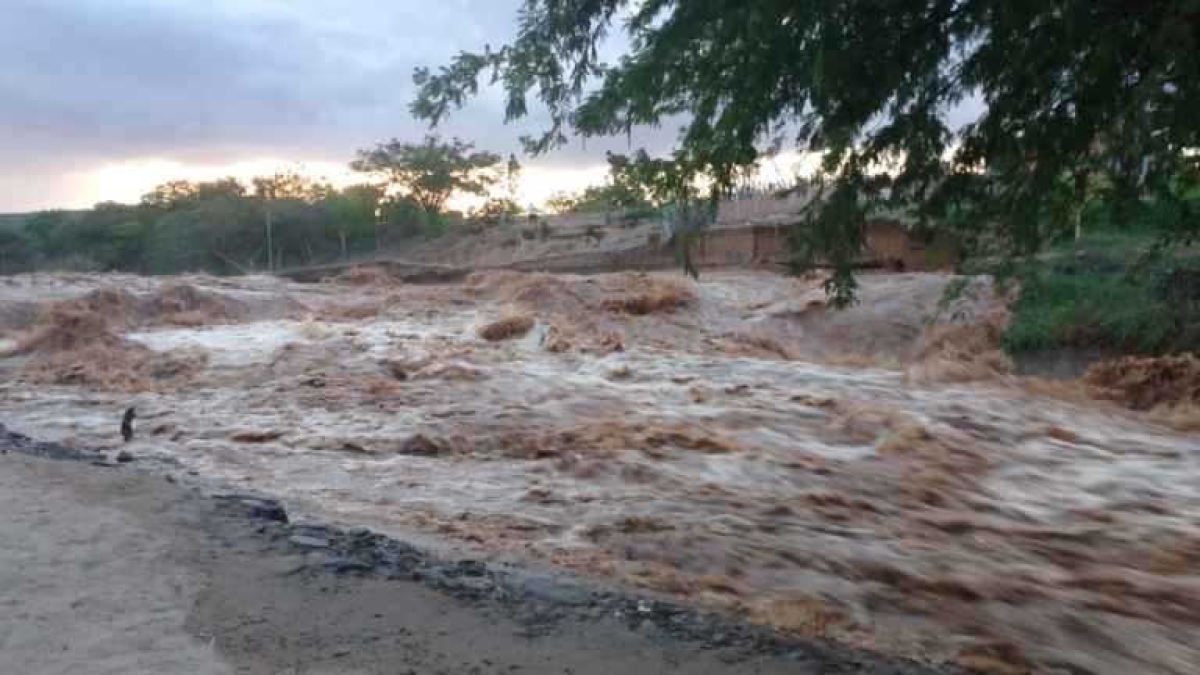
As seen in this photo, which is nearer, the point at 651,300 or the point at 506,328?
the point at 506,328

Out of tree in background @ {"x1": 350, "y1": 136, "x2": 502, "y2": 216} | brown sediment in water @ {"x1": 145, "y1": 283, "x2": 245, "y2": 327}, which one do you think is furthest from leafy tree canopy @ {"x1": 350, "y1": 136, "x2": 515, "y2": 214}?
brown sediment in water @ {"x1": 145, "y1": 283, "x2": 245, "y2": 327}

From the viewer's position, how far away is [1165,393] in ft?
48.0

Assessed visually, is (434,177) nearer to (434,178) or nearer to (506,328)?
(434,178)

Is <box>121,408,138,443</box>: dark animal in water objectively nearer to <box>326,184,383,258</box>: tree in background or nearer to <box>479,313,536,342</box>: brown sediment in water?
<box>479,313,536,342</box>: brown sediment in water

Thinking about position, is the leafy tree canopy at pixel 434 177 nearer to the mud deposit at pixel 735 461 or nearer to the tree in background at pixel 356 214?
the tree in background at pixel 356 214

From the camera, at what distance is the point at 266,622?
459cm

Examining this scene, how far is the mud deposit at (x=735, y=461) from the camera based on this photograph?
214 inches

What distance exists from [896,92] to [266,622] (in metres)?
3.99

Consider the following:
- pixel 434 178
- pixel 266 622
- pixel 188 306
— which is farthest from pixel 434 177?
pixel 266 622

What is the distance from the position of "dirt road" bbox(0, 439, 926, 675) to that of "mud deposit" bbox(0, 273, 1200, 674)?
0.71 metres

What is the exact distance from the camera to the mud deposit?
17.9 ft

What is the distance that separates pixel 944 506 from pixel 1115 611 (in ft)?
8.15

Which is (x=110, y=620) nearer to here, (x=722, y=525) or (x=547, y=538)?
(x=547, y=538)

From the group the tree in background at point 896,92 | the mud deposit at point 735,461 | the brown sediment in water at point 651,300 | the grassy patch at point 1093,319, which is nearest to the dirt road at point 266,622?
the mud deposit at point 735,461
